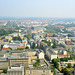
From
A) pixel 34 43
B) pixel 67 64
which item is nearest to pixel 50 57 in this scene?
pixel 67 64

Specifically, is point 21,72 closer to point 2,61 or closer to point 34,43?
point 2,61

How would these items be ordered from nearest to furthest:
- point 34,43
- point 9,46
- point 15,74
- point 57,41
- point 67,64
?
point 15,74 → point 67,64 → point 9,46 → point 34,43 → point 57,41

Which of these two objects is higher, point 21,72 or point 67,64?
point 21,72

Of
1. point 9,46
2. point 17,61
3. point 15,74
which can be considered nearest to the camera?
point 15,74

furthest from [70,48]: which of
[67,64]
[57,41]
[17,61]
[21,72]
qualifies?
[21,72]

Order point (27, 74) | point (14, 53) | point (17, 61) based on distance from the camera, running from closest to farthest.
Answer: point (27, 74) < point (17, 61) < point (14, 53)

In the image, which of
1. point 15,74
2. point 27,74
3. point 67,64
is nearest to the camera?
point 15,74

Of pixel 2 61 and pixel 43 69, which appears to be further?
pixel 2 61

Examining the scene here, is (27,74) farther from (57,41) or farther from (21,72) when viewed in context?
(57,41)

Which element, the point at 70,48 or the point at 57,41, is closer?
the point at 70,48
